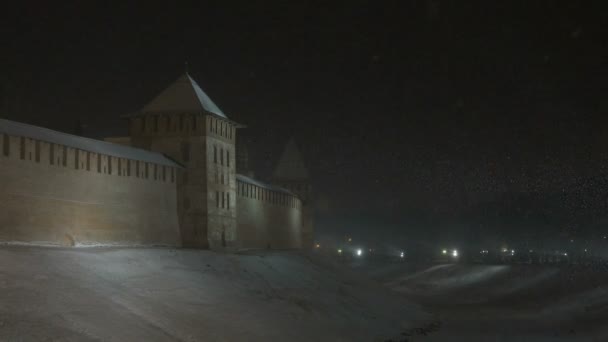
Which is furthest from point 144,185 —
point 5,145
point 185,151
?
point 5,145

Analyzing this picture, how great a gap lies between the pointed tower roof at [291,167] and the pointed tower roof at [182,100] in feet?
88.6

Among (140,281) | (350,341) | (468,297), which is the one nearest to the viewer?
(140,281)

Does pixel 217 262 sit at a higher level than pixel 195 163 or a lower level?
lower

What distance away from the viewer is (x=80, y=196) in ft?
105

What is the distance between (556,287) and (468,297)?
6009mm

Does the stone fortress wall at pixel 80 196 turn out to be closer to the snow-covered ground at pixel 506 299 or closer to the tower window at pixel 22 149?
the tower window at pixel 22 149

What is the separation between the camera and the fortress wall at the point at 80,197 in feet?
94.3

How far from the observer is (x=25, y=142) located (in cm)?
2938

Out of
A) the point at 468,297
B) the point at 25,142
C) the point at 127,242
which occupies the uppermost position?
the point at 25,142

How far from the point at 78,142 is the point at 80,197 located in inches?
87.8

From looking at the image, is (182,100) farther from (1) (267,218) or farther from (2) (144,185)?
(1) (267,218)

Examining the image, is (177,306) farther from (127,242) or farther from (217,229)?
(217,229)

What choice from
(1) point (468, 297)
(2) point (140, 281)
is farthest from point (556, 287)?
(2) point (140, 281)

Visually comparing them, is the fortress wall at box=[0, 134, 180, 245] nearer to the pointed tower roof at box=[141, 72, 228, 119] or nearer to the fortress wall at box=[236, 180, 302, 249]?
the pointed tower roof at box=[141, 72, 228, 119]
